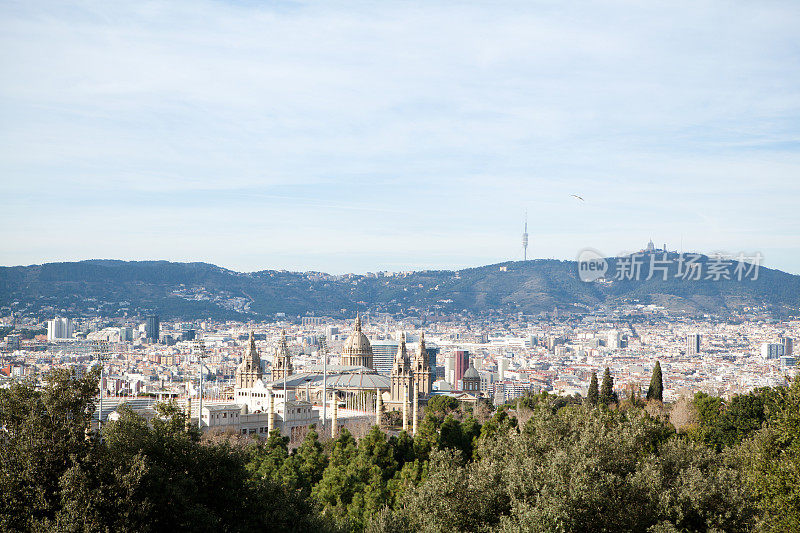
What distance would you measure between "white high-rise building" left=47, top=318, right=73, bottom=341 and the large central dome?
124 feet

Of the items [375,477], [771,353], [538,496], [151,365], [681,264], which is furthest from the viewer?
[681,264]

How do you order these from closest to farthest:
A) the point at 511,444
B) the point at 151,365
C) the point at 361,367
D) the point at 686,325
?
the point at 511,444
the point at 361,367
the point at 151,365
the point at 686,325

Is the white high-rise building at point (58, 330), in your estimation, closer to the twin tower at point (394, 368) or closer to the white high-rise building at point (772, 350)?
the twin tower at point (394, 368)

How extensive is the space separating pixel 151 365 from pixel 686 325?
11107 cm

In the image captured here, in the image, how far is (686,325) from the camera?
643 ft

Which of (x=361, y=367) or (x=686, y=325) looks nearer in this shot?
(x=361, y=367)

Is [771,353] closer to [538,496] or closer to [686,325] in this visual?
[686,325]

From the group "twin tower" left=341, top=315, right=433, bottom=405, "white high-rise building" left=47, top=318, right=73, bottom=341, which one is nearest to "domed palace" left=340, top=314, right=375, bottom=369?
"twin tower" left=341, top=315, right=433, bottom=405

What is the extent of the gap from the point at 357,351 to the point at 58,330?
45807 millimetres

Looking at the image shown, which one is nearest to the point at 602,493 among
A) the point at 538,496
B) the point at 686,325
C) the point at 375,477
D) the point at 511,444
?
the point at 538,496

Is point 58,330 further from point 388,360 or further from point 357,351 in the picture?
point 388,360

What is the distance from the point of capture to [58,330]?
394 feet

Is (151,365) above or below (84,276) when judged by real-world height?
below

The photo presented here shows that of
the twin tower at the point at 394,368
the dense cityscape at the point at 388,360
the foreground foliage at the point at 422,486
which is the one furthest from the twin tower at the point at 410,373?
the foreground foliage at the point at 422,486
